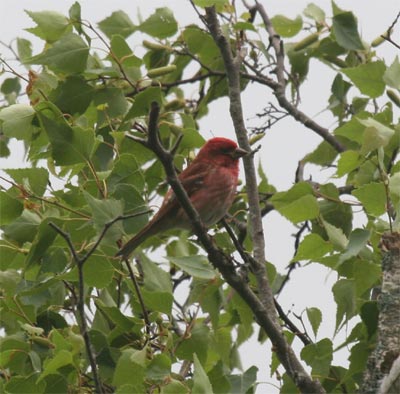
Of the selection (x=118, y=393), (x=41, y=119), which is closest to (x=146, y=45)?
(x=41, y=119)

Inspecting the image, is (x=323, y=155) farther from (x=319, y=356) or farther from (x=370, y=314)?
(x=319, y=356)

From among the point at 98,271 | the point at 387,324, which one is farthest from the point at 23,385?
the point at 387,324

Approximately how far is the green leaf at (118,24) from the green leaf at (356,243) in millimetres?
2698

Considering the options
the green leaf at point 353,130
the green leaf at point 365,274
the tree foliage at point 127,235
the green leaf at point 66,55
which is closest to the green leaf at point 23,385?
the tree foliage at point 127,235

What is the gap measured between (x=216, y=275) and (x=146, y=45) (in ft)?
8.06

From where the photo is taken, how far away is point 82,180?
6.72 metres

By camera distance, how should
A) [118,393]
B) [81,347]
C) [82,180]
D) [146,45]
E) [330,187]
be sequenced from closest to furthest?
[118,393]
[81,347]
[330,187]
[82,180]
[146,45]

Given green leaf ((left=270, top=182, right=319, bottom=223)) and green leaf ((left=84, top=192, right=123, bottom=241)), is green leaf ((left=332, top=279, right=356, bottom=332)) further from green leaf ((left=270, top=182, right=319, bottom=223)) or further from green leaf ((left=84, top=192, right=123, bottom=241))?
green leaf ((left=84, top=192, right=123, bottom=241))

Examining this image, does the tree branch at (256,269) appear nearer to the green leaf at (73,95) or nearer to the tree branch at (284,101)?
the green leaf at (73,95)

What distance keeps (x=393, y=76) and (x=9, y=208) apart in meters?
2.43

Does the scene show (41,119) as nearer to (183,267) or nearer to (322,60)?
(183,267)

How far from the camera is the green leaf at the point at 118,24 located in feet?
24.5

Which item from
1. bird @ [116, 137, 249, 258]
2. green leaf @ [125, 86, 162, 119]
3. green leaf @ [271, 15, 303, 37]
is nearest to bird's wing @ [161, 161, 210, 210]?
bird @ [116, 137, 249, 258]

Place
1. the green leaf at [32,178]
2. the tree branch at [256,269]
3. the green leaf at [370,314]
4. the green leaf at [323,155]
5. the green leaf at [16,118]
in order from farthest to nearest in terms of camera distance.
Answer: the green leaf at [323,155] < the green leaf at [16,118] < the green leaf at [32,178] < the green leaf at [370,314] < the tree branch at [256,269]
